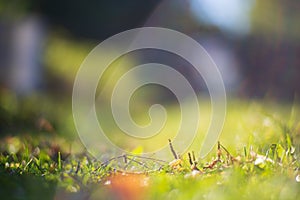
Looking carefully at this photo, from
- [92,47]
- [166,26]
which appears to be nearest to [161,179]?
[92,47]

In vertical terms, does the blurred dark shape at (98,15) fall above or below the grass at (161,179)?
above

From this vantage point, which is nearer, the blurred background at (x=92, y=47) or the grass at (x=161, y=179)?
the grass at (x=161, y=179)

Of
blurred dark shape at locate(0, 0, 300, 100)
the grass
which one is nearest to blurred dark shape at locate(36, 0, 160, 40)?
blurred dark shape at locate(0, 0, 300, 100)

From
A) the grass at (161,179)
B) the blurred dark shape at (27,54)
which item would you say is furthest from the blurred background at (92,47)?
the grass at (161,179)

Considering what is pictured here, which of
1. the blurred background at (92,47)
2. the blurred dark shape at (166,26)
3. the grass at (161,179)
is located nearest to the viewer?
the grass at (161,179)

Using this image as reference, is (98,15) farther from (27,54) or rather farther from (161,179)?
(161,179)

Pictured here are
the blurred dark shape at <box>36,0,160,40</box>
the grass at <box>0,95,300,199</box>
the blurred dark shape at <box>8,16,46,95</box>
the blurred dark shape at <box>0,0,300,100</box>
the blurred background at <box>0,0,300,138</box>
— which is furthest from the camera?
the blurred dark shape at <box>36,0,160,40</box>

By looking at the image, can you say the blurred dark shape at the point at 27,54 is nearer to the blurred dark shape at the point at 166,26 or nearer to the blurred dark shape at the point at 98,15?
the blurred dark shape at the point at 166,26

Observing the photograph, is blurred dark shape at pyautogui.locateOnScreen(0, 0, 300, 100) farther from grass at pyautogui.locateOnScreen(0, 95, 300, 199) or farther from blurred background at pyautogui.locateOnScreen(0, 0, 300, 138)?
grass at pyautogui.locateOnScreen(0, 95, 300, 199)
